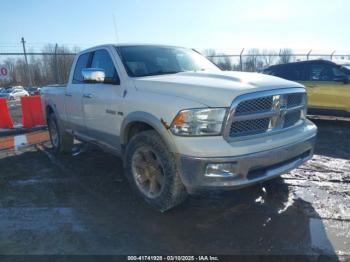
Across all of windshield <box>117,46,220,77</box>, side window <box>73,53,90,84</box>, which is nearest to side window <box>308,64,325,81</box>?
windshield <box>117,46,220,77</box>

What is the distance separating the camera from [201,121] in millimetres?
3539

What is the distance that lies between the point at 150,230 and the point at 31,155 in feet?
14.8

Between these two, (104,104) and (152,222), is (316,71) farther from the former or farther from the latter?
(152,222)

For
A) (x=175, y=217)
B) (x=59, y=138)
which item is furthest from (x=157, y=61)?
(x=59, y=138)

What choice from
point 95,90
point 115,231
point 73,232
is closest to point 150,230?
point 115,231

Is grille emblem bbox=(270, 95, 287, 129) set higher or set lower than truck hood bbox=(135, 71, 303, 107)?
lower

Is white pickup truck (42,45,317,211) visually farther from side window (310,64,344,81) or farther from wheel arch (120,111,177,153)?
side window (310,64,344,81)

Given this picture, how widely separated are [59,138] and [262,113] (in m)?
4.75

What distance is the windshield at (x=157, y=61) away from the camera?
479 centimetres

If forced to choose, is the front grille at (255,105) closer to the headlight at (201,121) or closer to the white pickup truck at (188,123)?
the white pickup truck at (188,123)

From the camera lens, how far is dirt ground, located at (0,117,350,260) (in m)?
3.46

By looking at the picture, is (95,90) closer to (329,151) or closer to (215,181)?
(215,181)

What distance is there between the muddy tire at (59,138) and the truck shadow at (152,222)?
162 centimetres

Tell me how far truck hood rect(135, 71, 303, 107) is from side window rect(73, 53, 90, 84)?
1.88 metres
